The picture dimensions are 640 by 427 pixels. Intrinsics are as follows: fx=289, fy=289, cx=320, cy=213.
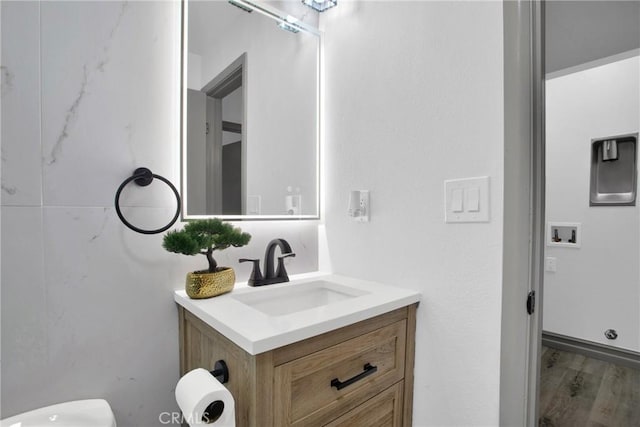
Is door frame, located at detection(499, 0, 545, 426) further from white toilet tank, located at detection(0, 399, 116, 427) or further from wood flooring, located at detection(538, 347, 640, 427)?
white toilet tank, located at detection(0, 399, 116, 427)

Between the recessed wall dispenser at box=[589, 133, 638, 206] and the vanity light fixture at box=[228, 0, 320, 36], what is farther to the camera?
the recessed wall dispenser at box=[589, 133, 638, 206]

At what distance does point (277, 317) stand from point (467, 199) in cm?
66

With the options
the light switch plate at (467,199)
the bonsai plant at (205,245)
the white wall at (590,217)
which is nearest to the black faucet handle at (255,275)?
the bonsai plant at (205,245)

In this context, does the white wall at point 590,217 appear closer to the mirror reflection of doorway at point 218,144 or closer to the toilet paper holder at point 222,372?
the mirror reflection of doorway at point 218,144

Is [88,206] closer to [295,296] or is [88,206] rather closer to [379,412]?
[295,296]

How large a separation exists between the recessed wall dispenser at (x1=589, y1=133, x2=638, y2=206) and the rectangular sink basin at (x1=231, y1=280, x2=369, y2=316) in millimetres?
1897

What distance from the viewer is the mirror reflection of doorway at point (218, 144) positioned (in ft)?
3.48

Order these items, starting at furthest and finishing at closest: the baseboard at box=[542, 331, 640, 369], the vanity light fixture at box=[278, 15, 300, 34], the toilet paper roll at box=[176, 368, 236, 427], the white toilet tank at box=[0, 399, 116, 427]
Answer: the baseboard at box=[542, 331, 640, 369] → the vanity light fixture at box=[278, 15, 300, 34] → the white toilet tank at box=[0, 399, 116, 427] → the toilet paper roll at box=[176, 368, 236, 427]

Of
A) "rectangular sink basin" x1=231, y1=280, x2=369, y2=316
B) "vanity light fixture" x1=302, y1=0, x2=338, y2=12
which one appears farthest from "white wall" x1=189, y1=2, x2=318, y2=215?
"rectangular sink basin" x1=231, y1=280, x2=369, y2=316

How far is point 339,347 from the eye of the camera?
798 mm

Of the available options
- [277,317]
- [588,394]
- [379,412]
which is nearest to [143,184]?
[277,317]

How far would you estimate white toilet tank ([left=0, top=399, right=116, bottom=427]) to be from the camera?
72 centimetres

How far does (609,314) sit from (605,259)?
1.17ft

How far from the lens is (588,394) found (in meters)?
1.46
